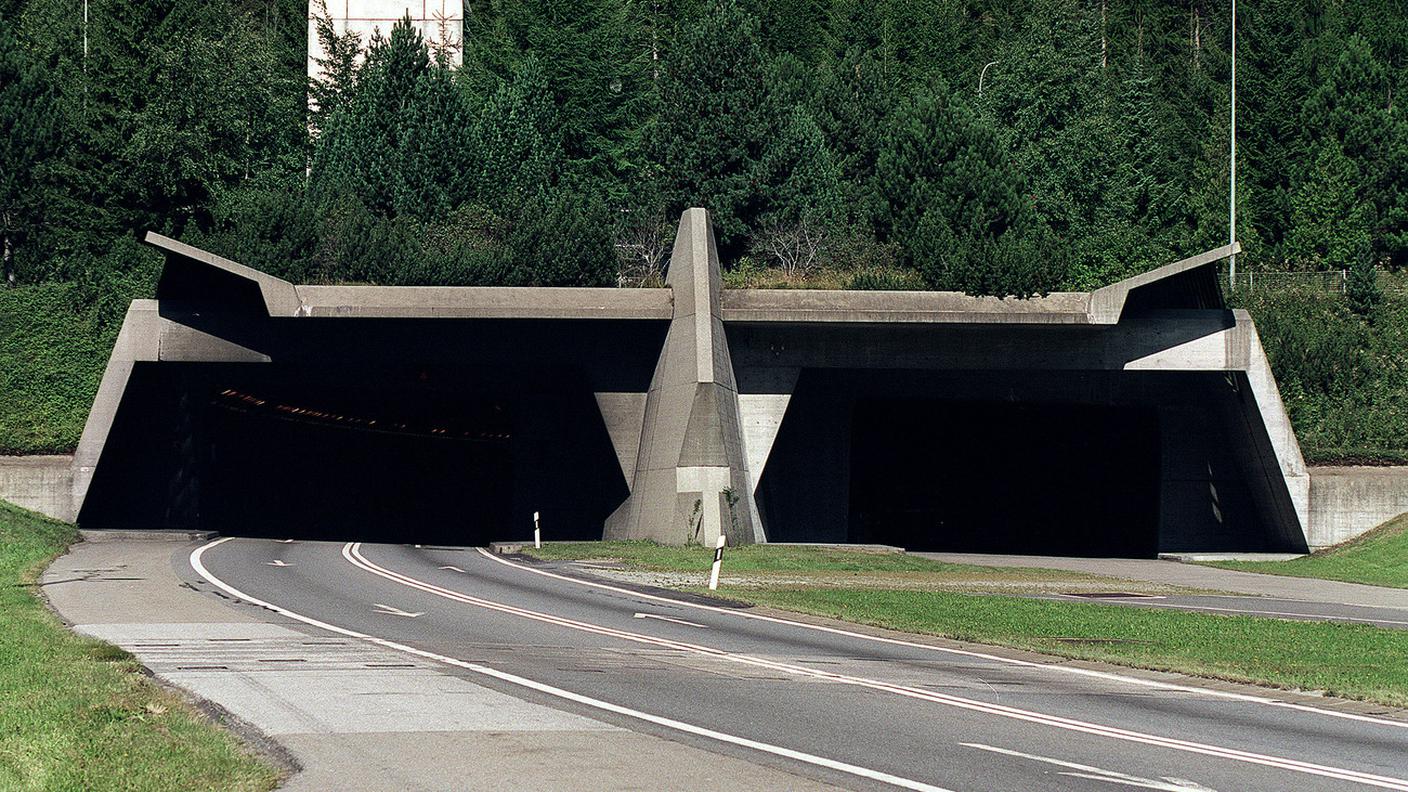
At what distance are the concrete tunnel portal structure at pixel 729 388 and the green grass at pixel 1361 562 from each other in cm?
194

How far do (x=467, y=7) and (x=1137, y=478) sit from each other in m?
55.1

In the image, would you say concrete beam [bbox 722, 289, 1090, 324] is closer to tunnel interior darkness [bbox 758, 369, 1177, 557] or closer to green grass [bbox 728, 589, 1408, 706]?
tunnel interior darkness [bbox 758, 369, 1177, 557]

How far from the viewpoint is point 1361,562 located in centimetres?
4128

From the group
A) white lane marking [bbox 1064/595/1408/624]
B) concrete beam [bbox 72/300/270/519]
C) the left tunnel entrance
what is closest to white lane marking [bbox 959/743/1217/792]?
white lane marking [bbox 1064/595/1408/624]

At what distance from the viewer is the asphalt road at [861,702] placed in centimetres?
1179

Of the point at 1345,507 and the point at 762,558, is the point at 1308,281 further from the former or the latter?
the point at 762,558

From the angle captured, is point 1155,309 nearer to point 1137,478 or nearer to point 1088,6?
point 1137,478

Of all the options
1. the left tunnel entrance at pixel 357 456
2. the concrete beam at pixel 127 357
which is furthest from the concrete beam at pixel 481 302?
the left tunnel entrance at pixel 357 456

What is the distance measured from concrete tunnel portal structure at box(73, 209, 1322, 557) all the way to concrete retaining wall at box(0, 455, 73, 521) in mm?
422

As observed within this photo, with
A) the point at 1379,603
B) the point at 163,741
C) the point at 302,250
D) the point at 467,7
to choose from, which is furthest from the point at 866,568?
the point at 467,7

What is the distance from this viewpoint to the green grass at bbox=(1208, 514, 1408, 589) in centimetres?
3925

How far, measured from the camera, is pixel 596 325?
4575 centimetres

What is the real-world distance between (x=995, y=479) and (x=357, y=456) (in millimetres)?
33250

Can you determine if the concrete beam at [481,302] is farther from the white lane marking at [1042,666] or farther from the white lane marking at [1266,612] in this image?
the white lane marking at [1266,612]
